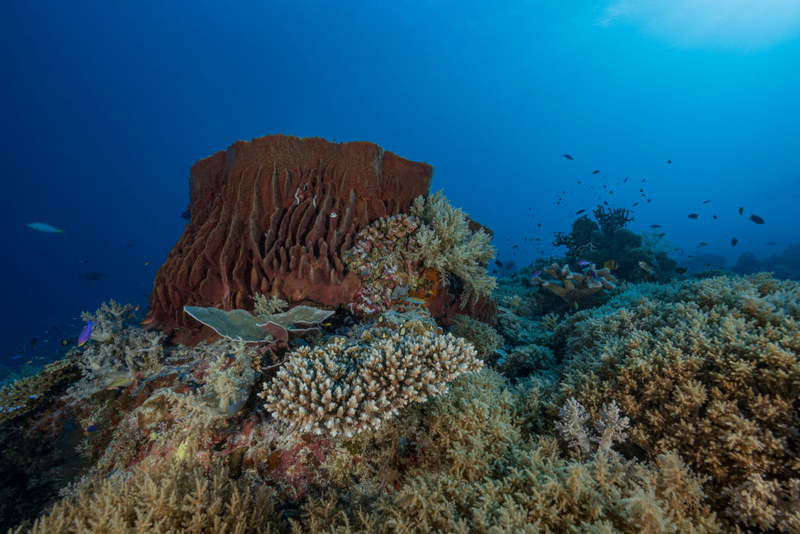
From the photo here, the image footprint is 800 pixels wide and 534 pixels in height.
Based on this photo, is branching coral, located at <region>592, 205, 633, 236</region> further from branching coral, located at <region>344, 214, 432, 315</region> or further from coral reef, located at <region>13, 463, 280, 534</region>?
coral reef, located at <region>13, 463, 280, 534</region>

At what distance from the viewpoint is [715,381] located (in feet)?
10.8

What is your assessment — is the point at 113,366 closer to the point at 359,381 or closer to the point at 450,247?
the point at 359,381

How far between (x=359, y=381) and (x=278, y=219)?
425 centimetres

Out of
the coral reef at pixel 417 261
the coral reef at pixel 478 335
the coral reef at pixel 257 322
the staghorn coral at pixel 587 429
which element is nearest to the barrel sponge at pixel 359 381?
the coral reef at pixel 257 322

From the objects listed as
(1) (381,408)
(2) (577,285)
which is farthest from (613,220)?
(1) (381,408)

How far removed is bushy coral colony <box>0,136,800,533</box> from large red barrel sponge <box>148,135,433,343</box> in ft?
0.18

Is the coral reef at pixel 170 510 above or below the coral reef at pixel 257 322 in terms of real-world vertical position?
below

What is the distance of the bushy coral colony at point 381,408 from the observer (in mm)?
2492

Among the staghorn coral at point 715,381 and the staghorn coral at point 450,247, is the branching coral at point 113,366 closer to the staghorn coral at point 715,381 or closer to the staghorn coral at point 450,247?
the staghorn coral at point 450,247

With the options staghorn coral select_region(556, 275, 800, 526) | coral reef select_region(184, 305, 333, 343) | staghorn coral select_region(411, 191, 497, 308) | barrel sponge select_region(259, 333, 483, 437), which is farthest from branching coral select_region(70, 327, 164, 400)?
staghorn coral select_region(556, 275, 800, 526)

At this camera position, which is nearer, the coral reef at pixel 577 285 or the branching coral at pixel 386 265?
the branching coral at pixel 386 265

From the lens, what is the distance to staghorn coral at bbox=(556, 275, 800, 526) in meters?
2.73

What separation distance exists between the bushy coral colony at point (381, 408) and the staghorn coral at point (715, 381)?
24mm

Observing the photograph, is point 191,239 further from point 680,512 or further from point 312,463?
point 680,512
